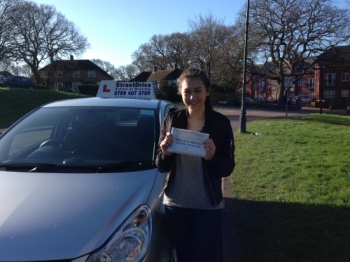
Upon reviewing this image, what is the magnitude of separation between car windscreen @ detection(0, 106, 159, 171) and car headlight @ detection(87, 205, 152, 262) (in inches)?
31.9

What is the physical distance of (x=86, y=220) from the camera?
261 cm

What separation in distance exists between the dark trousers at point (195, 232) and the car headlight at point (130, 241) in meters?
0.23

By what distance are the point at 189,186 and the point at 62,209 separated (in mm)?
862

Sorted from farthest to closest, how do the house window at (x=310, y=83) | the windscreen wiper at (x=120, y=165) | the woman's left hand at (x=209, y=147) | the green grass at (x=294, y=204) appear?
the house window at (x=310, y=83) < the green grass at (x=294, y=204) < the windscreen wiper at (x=120, y=165) < the woman's left hand at (x=209, y=147)

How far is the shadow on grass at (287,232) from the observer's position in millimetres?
4452

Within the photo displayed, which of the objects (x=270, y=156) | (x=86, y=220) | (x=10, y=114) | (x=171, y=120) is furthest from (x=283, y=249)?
(x=10, y=114)

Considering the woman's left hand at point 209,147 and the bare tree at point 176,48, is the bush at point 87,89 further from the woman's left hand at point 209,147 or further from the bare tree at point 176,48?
the woman's left hand at point 209,147

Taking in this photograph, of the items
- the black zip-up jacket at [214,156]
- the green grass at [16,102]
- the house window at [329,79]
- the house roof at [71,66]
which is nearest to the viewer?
the black zip-up jacket at [214,156]

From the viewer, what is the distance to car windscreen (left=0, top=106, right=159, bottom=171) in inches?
145


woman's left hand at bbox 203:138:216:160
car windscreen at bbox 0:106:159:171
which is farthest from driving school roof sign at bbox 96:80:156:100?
woman's left hand at bbox 203:138:216:160

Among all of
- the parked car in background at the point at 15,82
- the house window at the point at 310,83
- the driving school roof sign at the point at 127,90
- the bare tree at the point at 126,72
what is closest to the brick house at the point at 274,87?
the house window at the point at 310,83

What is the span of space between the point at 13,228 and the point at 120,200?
688mm

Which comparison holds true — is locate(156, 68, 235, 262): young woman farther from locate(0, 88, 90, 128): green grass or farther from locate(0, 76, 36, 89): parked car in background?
locate(0, 76, 36, 89): parked car in background

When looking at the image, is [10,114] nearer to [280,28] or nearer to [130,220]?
[130,220]
